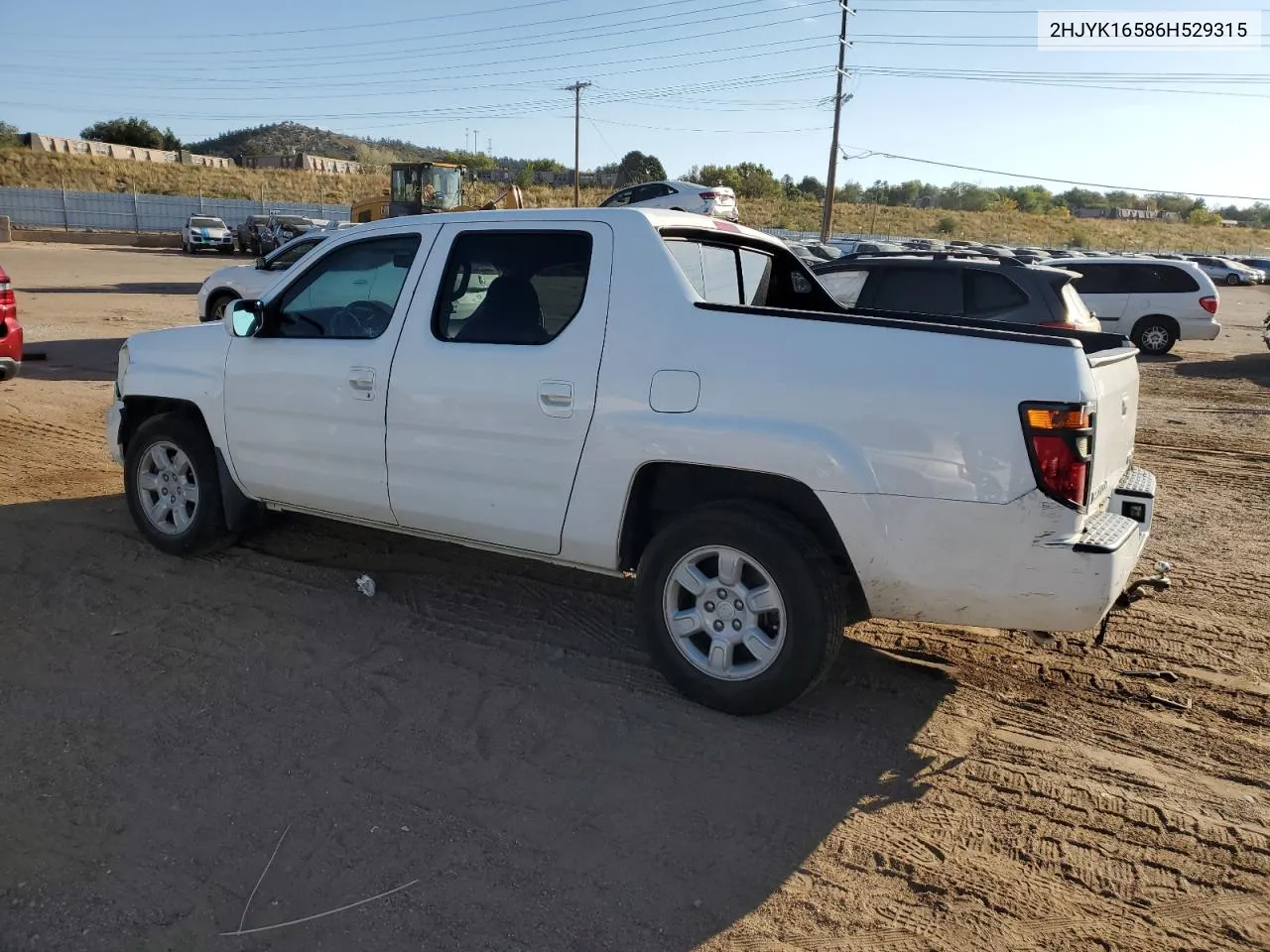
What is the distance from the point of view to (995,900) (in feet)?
9.77

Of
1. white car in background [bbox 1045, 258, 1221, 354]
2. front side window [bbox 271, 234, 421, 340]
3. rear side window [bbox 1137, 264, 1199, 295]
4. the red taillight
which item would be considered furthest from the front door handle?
rear side window [bbox 1137, 264, 1199, 295]

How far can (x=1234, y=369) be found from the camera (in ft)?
54.3

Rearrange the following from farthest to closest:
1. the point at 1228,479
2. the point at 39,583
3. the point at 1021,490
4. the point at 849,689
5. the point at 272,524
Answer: the point at 1228,479
the point at 272,524
the point at 39,583
the point at 849,689
the point at 1021,490

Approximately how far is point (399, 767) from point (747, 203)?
82.4 m

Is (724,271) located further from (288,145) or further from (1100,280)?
(288,145)

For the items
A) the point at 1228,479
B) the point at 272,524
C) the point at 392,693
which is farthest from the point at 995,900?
the point at 1228,479

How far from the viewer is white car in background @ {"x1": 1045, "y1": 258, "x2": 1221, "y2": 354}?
17844 millimetres

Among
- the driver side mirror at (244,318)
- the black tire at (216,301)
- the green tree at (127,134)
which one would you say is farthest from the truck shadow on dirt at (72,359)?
the green tree at (127,134)

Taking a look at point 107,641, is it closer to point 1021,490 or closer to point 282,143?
point 1021,490

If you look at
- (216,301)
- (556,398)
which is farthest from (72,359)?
(556,398)

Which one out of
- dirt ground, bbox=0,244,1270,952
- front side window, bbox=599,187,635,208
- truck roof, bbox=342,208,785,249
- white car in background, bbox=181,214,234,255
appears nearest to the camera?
dirt ground, bbox=0,244,1270,952

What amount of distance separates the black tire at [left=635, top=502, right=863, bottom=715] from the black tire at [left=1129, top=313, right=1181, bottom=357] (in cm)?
1664

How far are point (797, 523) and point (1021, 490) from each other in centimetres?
84

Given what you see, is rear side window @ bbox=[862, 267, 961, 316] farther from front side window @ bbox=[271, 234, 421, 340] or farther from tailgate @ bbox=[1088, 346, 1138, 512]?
front side window @ bbox=[271, 234, 421, 340]
